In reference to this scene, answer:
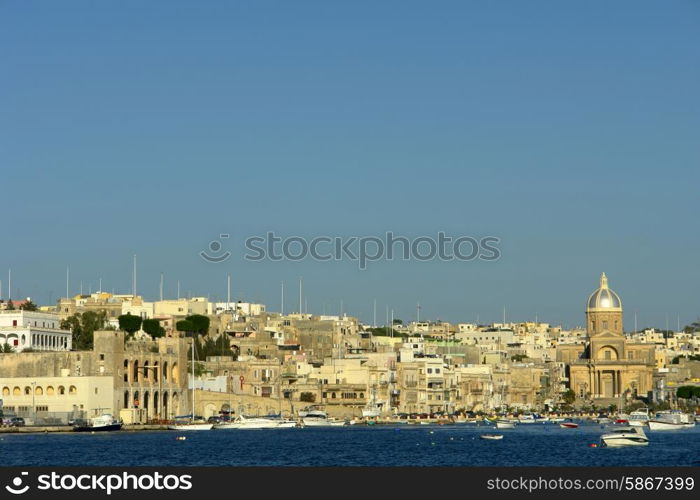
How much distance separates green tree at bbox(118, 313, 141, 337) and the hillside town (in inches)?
8.3

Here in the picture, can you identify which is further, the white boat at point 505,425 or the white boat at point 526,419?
the white boat at point 526,419

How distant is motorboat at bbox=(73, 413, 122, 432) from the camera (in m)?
116

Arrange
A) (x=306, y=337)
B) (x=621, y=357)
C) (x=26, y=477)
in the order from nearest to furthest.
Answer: (x=26, y=477) → (x=306, y=337) → (x=621, y=357)

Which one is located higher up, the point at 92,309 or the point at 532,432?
the point at 92,309

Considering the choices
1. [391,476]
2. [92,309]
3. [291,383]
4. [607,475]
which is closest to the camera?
[607,475]

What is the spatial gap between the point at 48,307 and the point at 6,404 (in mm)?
55892

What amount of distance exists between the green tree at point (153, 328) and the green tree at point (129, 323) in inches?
25.7

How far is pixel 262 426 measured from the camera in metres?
126

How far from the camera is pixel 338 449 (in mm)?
91250

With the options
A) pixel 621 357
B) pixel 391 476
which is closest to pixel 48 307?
pixel 621 357

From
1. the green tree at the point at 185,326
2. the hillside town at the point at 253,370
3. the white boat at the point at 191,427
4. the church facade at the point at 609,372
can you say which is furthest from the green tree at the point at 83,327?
the church facade at the point at 609,372

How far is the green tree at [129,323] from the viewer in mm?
158125

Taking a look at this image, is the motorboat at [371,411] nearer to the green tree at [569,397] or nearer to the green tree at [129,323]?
the green tree at [129,323]

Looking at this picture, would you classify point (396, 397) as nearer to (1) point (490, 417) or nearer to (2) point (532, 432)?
(1) point (490, 417)
